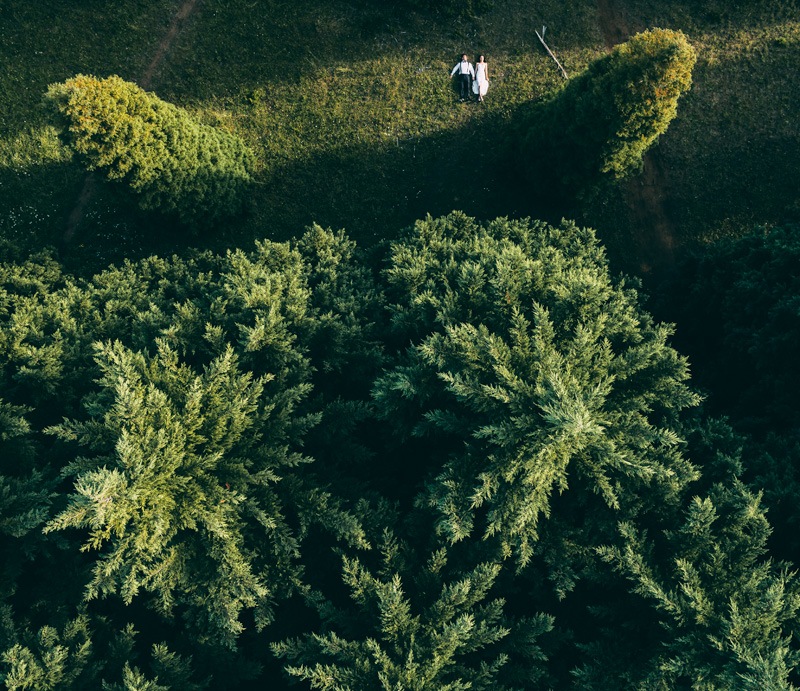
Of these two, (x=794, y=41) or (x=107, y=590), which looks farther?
(x=794, y=41)

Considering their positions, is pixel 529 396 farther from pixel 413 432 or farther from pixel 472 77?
pixel 472 77

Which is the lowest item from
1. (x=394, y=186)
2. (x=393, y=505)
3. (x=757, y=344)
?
(x=393, y=505)

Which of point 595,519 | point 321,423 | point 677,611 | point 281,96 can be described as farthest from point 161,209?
point 677,611

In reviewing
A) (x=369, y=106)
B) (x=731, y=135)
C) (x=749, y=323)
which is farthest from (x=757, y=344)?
(x=369, y=106)

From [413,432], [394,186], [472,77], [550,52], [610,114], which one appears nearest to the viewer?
[413,432]

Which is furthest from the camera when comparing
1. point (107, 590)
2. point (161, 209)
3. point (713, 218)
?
point (713, 218)

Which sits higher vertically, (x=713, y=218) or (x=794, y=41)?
(x=794, y=41)

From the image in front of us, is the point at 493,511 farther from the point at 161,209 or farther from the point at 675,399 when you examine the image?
the point at 161,209
